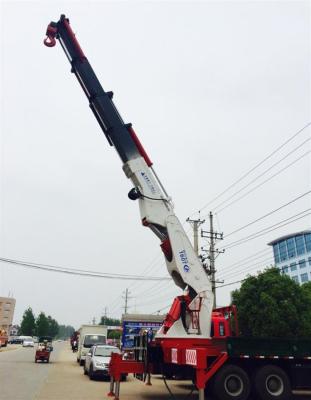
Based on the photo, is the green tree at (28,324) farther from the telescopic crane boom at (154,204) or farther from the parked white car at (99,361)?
the telescopic crane boom at (154,204)

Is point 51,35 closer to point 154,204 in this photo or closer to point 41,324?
point 154,204

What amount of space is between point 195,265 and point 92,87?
22.1 feet

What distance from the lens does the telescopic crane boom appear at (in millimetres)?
11453

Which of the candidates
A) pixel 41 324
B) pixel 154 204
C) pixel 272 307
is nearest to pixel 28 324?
pixel 41 324

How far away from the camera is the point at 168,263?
479 inches

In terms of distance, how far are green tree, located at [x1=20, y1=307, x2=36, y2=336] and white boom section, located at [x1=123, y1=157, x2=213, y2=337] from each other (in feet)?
362

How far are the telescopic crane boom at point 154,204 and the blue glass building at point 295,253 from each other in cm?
6727

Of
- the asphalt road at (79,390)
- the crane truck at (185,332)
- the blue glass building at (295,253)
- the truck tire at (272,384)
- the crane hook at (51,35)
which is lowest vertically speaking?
the asphalt road at (79,390)

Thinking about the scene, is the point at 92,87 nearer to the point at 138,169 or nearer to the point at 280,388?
the point at 138,169

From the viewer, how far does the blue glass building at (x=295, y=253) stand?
76.8m

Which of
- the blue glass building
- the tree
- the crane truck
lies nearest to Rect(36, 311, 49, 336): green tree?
the blue glass building

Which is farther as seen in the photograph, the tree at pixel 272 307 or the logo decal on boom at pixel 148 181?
the tree at pixel 272 307

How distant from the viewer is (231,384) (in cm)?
1052

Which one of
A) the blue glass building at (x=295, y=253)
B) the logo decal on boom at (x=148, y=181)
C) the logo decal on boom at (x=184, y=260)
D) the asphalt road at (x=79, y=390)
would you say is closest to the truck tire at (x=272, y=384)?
the asphalt road at (x=79, y=390)
